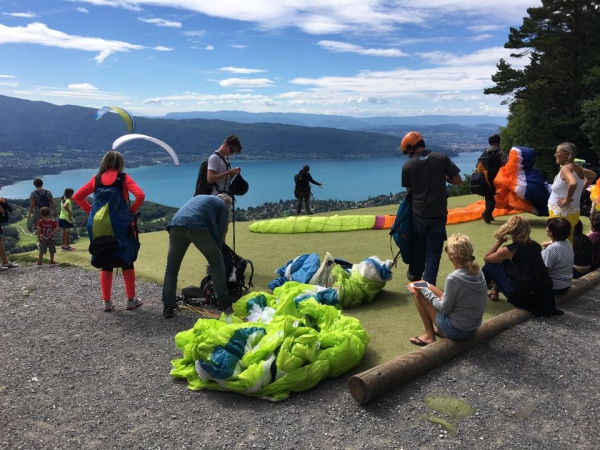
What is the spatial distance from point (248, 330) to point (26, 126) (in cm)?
17273

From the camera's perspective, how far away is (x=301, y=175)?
14.0 meters

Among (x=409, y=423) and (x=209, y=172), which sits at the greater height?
(x=209, y=172)

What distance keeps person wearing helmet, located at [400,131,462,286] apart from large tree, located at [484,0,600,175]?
80.7 ft

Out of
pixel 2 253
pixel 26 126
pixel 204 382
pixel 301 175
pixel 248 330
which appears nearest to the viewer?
pixel 204 382

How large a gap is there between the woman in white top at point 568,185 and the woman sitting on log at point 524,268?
1348mm

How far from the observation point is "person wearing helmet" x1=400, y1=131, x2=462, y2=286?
513cm

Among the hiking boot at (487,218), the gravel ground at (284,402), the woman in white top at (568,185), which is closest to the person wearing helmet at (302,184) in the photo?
the hiking boot at (487,218)

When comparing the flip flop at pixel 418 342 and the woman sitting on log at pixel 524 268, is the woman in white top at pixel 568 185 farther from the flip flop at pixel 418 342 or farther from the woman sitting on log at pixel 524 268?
the flip flop at pixel 418 342

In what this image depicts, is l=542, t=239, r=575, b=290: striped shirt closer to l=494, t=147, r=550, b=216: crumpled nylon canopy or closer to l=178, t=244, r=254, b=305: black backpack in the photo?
l=178, t=244, r=254, b=305: black backpack

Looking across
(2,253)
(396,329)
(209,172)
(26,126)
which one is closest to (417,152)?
(396,329)

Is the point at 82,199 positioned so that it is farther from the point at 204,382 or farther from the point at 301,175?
the point at 301,175

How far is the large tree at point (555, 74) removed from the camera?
26641 millimetres

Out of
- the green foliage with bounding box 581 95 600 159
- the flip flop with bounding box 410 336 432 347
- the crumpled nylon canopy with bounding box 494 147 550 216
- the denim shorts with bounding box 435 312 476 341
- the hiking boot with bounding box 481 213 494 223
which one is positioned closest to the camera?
the denim shorts with bounding box 435 312 476 341

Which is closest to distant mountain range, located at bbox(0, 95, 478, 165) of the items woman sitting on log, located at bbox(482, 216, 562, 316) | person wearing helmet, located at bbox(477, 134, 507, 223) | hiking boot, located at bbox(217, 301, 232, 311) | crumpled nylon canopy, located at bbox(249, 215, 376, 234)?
crumpled nylon canopy, located at bbox(249, 215, 376, 234)
